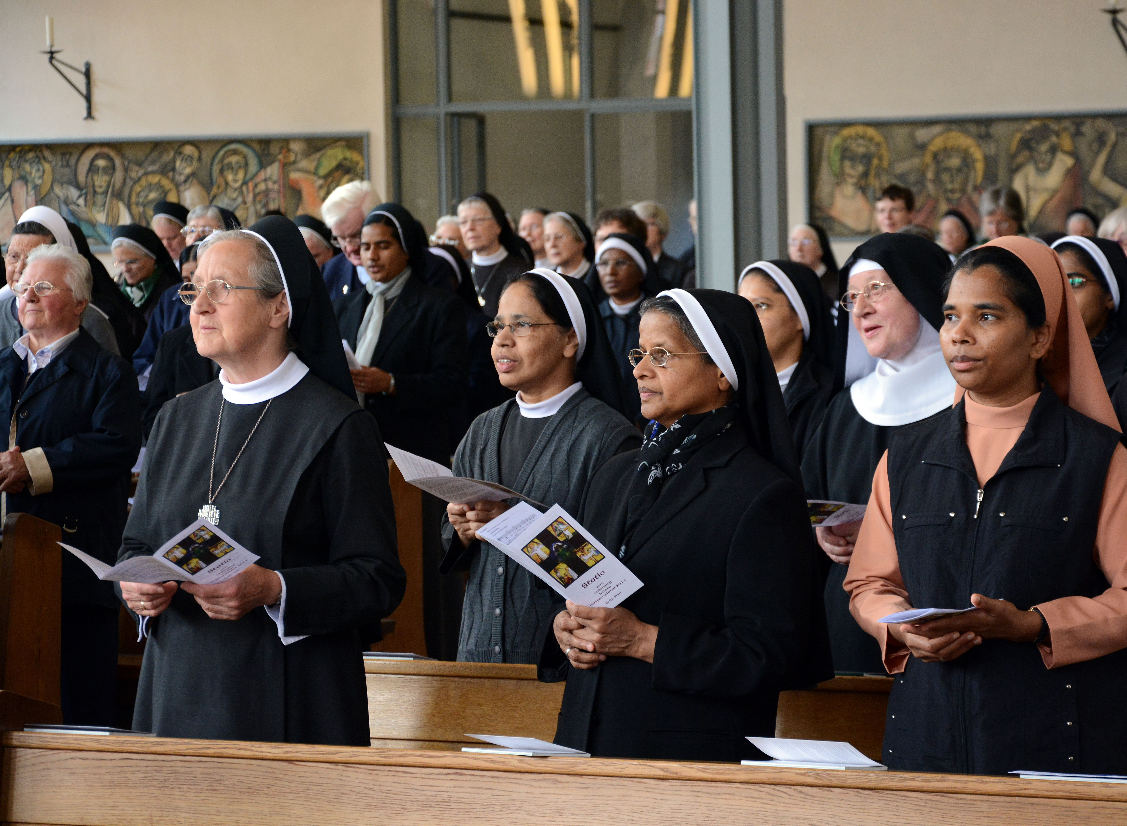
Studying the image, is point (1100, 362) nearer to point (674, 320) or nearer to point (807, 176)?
point (674, 320)

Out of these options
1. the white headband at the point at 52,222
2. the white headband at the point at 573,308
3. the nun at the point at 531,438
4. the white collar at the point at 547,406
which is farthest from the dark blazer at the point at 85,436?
the white headband at the point at 573,308

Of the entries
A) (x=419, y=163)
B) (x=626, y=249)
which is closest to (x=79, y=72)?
(x=419, y=163)

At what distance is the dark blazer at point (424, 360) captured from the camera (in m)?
6.51

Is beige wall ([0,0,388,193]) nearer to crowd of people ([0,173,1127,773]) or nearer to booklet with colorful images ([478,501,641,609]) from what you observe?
crowd of people ([0,173,1127,773])

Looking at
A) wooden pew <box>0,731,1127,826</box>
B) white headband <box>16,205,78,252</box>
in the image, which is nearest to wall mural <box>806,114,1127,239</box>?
white headband <box>16,205,78,252</box>

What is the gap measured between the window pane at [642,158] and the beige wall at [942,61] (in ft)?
3.82

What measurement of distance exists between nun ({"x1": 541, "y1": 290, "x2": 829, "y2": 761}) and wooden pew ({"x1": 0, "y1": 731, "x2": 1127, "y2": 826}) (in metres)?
0.50

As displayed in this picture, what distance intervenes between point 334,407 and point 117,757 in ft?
2.83

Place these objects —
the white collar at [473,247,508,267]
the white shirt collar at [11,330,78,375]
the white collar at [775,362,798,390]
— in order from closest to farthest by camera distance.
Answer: the white collar at [775,362,798,390] < the white shirt collar at [11,330,78,375] < the white collar at [473,247,508,267]

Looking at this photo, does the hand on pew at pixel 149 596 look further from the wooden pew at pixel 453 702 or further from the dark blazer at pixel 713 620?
the wooden pew at pixel 453 702

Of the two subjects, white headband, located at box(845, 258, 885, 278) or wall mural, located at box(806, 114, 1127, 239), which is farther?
wall mural, located at box(806, 114, 1127, 239)

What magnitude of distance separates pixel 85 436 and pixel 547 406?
1770mm

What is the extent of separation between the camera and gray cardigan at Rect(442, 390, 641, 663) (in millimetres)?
4277

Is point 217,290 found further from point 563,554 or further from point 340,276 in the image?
point 340,276
